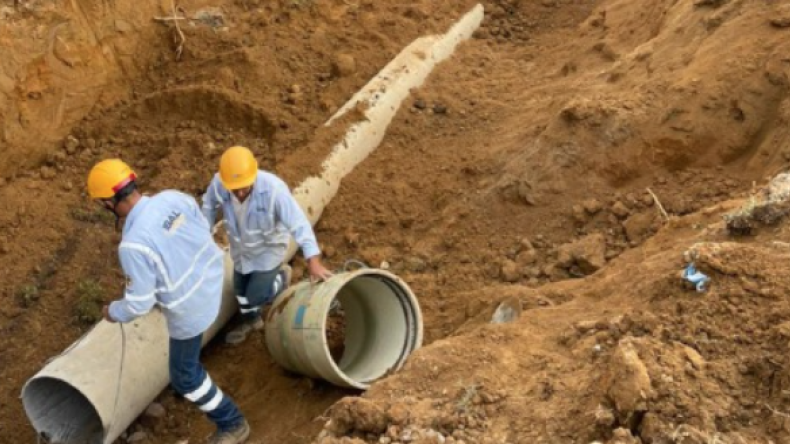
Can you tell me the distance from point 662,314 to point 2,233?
15.3 feet

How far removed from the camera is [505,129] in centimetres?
696

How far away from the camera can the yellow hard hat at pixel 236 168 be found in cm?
464

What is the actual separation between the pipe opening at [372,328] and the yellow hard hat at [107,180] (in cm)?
139

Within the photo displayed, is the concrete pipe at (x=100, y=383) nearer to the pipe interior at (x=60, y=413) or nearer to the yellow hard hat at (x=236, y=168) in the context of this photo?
the pipe interior at (x=60, y=413)

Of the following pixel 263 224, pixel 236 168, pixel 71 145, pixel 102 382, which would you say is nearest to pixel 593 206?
pixel 263 224

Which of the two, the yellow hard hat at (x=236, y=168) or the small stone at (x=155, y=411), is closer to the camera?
the yellow hard hat at (x=236, y=168)

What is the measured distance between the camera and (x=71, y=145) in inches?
269

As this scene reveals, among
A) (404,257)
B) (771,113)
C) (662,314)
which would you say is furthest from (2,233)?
(771,113)

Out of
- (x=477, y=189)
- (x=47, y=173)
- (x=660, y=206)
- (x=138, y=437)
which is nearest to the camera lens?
(x=138, y=437)

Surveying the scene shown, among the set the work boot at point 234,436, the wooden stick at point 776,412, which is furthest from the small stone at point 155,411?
the wooden stick at point 776,412

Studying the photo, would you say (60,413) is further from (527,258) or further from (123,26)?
(123,26)

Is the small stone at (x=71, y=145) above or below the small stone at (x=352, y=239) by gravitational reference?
below

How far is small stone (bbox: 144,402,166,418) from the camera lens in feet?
17.1

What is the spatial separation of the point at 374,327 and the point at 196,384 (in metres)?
1.21
